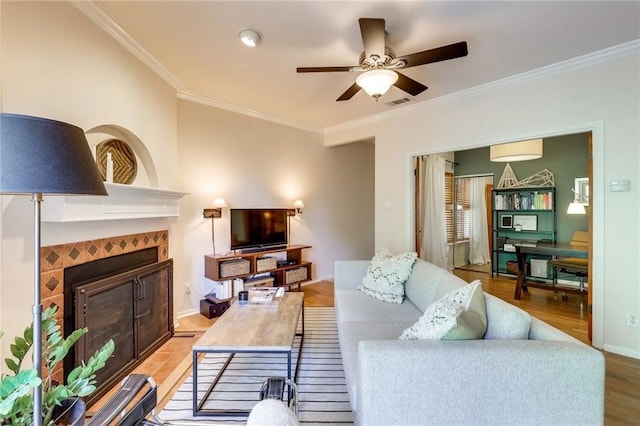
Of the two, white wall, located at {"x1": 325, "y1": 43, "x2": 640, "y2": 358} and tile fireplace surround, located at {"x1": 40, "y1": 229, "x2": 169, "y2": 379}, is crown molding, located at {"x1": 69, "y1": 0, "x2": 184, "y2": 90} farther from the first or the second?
white wall, located at {"x1": 325, "y1": 43, "x2": 640, "y2": 358}

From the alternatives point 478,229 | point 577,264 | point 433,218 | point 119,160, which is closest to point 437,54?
point 119,160

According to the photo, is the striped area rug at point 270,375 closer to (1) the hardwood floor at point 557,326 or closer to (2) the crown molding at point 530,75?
(1) the hardwood floor at point 557,326

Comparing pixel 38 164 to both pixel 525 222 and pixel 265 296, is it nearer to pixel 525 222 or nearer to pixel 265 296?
pixel 265 296

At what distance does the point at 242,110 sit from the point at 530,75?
348 cm

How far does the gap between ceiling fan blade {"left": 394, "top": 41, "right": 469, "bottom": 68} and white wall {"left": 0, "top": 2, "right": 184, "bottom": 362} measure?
2214mm

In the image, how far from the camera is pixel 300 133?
4863mm

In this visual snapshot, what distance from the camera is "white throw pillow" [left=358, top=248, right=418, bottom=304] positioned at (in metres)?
2.65

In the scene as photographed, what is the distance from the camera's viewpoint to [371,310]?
2.38 metres

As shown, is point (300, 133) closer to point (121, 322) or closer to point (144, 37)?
point (144, 37)

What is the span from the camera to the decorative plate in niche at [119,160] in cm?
232

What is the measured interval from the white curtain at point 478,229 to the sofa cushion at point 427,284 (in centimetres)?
459

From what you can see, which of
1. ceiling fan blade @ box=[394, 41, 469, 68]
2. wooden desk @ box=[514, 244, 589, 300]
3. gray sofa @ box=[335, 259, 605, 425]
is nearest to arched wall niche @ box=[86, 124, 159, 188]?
ceiling fan blade @ box=[394, 41, 469, 68]

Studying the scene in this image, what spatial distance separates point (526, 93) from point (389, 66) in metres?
1.92

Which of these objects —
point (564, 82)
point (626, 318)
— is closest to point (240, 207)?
point (564, 82)
